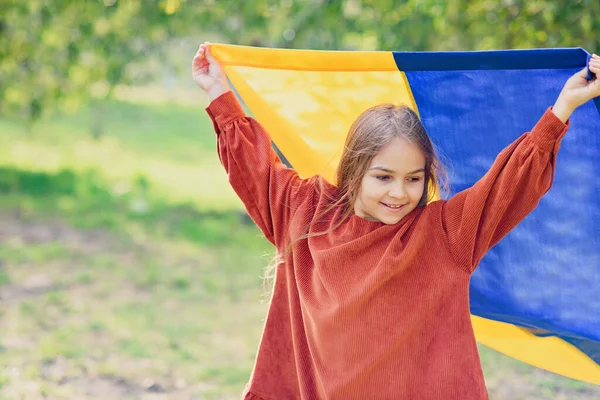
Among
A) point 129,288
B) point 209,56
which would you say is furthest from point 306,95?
point 129,288

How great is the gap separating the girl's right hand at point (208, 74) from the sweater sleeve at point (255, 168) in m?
0.06

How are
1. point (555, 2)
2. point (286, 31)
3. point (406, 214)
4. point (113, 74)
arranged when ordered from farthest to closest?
1. point (113, 74)
2. point (286, 31)
3. point (555, 2)
4. point (406, 214)

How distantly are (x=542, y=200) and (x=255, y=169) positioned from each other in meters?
0.95

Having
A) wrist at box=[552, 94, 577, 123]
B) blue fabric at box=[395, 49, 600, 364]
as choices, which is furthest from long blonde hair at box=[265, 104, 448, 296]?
wrist at box=[552, 94, 577, 123]

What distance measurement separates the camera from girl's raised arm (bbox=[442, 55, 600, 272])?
6.69ft

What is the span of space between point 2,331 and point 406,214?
3660 millimetres

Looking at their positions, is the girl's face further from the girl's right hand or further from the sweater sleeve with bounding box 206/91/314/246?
the girl's right hand

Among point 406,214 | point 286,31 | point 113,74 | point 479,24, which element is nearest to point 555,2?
point 479,24

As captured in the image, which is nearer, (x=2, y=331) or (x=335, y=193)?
(x=335, y=193)

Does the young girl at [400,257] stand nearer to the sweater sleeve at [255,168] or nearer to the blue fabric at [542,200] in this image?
the sweater sleeve at [255,168]

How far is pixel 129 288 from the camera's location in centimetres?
618

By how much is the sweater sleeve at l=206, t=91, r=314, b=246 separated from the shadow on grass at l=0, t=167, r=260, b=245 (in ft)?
17.9

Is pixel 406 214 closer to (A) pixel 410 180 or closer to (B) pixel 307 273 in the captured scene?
(A) pixel 410 180

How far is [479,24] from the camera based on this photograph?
4.33m
